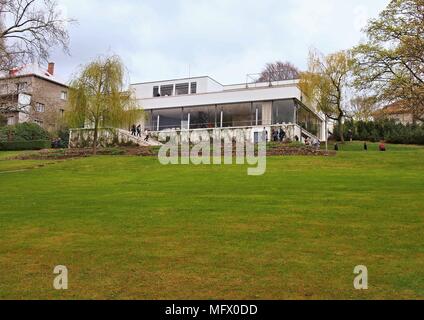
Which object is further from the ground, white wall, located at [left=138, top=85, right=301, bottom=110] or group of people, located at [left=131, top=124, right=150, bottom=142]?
white wall, located at [left=138, top=85, right=301, bottom=110]

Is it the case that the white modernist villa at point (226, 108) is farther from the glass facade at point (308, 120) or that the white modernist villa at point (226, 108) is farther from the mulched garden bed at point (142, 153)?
the mulched garden bed at point (142, 153)

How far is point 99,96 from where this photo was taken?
117ft

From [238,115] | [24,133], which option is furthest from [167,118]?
[24,133]

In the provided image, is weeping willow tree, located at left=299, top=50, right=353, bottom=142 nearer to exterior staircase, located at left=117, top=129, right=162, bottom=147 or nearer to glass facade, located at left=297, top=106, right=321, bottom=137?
glass facade, located at left=297, top=106, right=321, bottom=137

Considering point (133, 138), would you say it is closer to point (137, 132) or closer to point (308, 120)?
point (137, 132)

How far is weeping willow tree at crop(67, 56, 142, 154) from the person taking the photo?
117 feet

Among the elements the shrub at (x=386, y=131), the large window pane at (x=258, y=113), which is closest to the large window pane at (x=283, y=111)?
the large window pane at (x=258, y=113)

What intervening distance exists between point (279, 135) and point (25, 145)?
2775cm

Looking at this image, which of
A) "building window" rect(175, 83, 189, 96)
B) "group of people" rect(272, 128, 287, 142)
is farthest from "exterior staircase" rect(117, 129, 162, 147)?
"building window" rect(175, 83, 189, 96)

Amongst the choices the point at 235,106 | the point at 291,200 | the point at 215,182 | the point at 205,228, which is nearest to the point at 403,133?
the point at 235,106

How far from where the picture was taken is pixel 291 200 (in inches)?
492

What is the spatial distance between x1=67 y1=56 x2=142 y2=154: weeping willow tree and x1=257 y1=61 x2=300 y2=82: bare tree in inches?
1397

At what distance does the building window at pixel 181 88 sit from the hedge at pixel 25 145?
1692 centimetres
